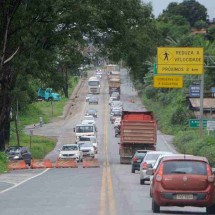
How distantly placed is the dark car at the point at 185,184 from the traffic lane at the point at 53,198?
5.60 ft

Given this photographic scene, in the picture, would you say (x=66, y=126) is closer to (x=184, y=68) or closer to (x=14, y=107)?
(x=14, y=107)

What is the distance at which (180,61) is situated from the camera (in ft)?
182

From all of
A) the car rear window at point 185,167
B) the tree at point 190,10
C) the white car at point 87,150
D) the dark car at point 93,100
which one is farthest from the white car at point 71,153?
the tree at point 190,10

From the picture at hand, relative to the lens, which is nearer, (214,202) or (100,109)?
(214,202)

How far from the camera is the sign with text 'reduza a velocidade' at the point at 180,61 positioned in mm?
55438

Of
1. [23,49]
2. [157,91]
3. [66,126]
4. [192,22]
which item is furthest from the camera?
[192,22]

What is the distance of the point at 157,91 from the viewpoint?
117000mm

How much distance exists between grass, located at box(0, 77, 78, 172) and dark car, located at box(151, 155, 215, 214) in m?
30.2

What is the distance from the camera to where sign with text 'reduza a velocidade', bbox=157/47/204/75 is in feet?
182

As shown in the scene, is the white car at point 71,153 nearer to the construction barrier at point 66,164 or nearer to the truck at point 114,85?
the construction barrier at point 66,164

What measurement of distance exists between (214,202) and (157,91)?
318 ft

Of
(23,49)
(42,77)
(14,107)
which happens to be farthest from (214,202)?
(14,107)

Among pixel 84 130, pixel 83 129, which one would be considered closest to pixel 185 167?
pixel 84 130

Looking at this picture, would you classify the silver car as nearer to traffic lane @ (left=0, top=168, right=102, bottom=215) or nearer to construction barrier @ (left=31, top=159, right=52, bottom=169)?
traffic lane @ (left=0, top=168, right=102, bottom=215)
